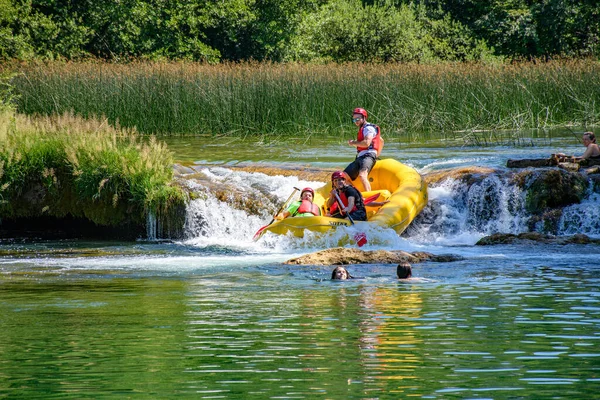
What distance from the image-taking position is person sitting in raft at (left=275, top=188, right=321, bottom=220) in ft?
44.5

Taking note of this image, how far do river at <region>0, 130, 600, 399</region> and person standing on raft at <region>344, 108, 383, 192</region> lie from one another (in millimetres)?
1397

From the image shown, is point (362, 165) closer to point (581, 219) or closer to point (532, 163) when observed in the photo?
point (532, 163)

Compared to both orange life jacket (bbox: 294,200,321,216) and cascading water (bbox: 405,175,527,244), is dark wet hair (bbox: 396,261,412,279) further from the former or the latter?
cascading water (bbox: 405,175,527,244)

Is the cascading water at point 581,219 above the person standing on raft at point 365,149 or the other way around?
the other way around

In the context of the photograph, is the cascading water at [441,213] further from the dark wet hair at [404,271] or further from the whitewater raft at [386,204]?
the dark wet hair at [404,271]

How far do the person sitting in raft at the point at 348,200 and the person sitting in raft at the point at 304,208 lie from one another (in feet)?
1.05

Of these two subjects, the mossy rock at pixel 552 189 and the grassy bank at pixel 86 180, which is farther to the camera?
the grassy bank at pixel 86 180

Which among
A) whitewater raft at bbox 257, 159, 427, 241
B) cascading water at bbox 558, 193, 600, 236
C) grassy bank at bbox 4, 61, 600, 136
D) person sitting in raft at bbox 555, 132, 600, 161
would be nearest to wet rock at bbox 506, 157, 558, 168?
person sitting in raft at bbox 555, 132, 600, 161

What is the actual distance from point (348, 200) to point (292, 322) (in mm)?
6307

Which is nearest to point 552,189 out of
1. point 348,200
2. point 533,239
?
point 533,239

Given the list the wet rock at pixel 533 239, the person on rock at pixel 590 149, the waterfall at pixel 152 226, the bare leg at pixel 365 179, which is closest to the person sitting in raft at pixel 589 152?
the person on rock at pixel 590 149

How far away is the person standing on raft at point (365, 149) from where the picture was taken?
1455cm

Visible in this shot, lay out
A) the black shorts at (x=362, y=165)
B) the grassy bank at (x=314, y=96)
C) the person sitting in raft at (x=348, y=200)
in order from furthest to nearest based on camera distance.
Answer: the grassy bank at (x=314, y=96)
the black shorts at (x=362, y=165)
the person sitting in raft at (x=348, y=200)

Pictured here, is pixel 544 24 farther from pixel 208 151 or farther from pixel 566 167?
pixel 566 167
